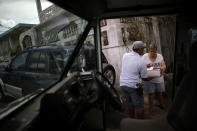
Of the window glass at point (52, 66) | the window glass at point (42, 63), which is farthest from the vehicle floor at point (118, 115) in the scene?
the window glass at point (42, 63)

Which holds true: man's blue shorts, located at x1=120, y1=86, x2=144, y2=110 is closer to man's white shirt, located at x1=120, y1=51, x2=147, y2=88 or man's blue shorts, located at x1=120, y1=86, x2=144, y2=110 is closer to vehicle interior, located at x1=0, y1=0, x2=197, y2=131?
man's white shirt, located at x1=120, y1=51, x2=147, y2=88

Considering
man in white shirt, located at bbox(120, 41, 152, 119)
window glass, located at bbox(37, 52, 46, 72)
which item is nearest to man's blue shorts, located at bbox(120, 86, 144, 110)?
man in white shirt, located at bbox(120, 41, 152, 119)

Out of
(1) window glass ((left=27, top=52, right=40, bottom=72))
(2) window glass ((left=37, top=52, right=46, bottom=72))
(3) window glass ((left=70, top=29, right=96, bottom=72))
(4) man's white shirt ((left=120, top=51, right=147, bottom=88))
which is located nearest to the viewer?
(1) window glass ((left=27, top=52, right=40, bottom=72))

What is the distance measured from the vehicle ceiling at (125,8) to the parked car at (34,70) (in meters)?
0.61

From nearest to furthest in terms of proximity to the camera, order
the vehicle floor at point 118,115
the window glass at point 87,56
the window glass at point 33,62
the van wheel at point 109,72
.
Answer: the window glass at point 33,62 < the window glass at point 87,56 < the vehicle floor at point 118,115 < the van wheel at point 109,72

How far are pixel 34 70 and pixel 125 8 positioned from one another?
64.2 inches

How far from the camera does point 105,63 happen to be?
18.8 ft

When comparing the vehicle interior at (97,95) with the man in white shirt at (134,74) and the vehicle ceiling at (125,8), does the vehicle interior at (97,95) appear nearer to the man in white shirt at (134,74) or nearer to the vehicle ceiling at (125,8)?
the vehicle ceiling at (125,8)

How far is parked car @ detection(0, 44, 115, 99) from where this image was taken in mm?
1504

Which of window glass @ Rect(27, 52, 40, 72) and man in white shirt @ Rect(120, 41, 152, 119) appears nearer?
window glass @ Rect(27, 52, 40, 72)

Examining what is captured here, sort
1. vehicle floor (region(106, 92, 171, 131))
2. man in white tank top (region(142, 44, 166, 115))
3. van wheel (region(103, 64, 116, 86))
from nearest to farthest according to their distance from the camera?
1. vehicle floor (region(106, 92, 171, 131))
2. man in white tank top (region(142, 44, 166, 115))
3. van wheel (region(103, 64, 116, 86))

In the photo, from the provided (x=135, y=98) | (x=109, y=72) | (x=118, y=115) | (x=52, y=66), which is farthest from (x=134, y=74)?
(x=109, y=72)

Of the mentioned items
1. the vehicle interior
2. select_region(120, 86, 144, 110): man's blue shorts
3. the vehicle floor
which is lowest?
the vehicle floor

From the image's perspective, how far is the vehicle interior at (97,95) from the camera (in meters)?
1.12
